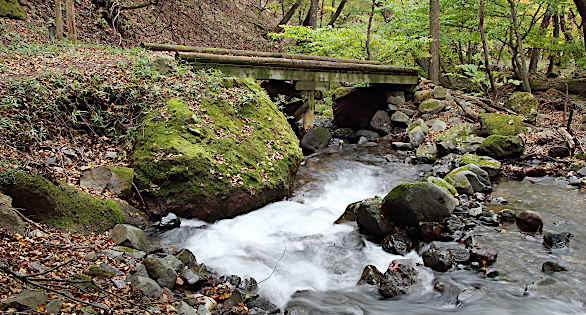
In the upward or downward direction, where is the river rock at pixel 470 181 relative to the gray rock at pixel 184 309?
upward

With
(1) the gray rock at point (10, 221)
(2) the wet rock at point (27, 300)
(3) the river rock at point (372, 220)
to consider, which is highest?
(1) the gray rock at point (10, 221)

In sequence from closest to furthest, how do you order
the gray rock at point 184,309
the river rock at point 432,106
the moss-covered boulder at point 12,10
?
the gray rock at point 184,309, the moss-covered boulder at point 12,10, the river rock at point 432,106

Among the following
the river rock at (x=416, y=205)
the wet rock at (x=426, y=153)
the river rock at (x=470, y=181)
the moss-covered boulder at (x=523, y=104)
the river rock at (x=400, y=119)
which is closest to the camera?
the river rock at (x=416, y=205)

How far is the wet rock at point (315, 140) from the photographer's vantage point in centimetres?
1093

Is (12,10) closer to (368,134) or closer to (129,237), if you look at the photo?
(129,237)

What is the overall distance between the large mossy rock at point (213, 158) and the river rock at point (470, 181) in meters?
3.10

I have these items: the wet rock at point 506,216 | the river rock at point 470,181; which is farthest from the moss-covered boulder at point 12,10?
the wet rock at point 506,216

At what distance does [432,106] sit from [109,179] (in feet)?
34.9

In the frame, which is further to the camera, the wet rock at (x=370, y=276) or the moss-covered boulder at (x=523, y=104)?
the moss-covered boulder at (x=523, y=104)

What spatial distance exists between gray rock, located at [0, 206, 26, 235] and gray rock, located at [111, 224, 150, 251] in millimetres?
904

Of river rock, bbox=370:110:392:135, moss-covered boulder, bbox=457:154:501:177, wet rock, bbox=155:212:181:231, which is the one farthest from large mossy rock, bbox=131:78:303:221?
river rock, bbox=370:110:392:135

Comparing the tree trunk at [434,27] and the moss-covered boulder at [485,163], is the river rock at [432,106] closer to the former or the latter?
the tree trunk at [434,27]

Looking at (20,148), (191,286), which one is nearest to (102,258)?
(191,286)

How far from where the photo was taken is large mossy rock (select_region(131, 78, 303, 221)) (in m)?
5.31
